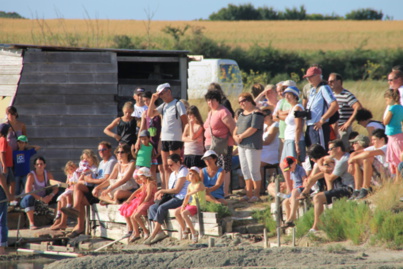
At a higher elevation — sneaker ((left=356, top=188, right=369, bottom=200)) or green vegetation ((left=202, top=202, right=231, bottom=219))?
sneaker ((left=356, top=188, right=369, bottom=200))

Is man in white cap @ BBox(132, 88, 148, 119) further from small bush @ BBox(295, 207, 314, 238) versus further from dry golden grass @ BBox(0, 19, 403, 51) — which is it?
dry golden grass @ BBox(0, 19, 403, 51)

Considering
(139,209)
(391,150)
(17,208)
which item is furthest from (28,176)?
(391,150)

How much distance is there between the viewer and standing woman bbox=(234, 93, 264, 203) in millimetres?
11805

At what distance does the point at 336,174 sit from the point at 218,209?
190 cm

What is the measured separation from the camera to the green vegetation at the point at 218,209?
36.8ft

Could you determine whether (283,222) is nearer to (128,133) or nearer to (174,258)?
(174,258)

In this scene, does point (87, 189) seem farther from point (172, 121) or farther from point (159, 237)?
point (159, 237)

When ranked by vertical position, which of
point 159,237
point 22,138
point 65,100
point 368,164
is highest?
point 65,100

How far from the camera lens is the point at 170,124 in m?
12.5

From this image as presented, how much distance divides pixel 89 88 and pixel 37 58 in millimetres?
1215

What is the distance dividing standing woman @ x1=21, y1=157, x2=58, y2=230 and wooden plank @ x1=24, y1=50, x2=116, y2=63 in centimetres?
234

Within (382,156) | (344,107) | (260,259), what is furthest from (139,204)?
(382,156)

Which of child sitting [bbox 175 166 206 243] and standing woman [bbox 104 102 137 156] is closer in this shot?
child sitting [bbox 175 166 206 243]

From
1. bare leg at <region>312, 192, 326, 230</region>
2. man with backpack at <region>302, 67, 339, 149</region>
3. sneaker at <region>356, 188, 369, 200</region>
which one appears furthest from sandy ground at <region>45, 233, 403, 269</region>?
man with backpack at <region>302, 67, 339, 149</region>
